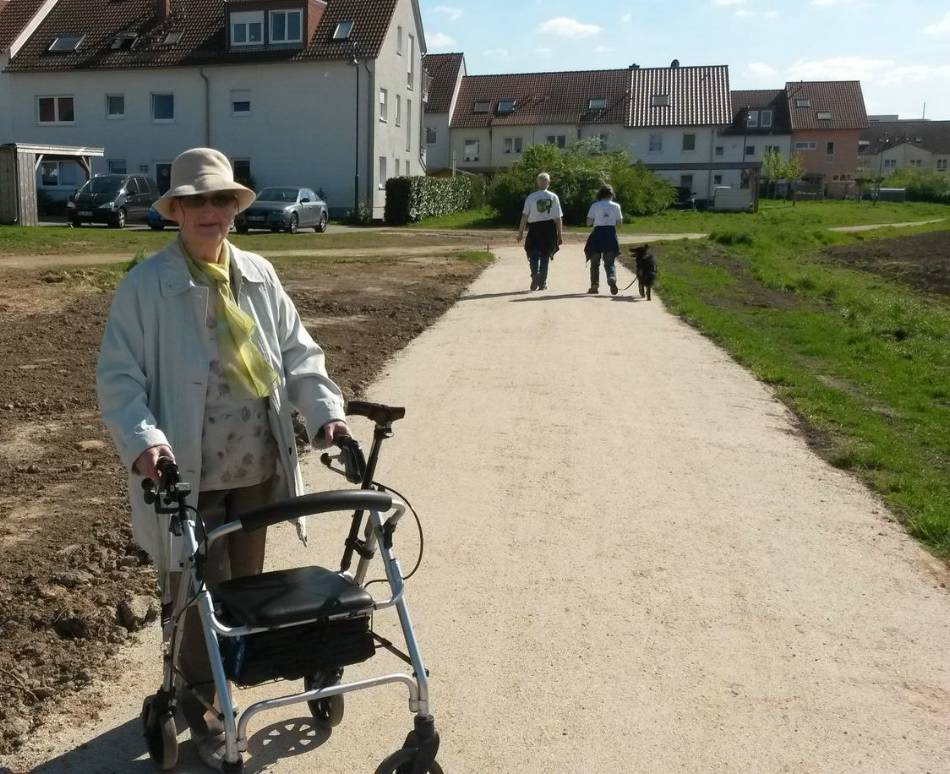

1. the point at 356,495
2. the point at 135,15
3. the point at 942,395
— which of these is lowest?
the point at 942,395

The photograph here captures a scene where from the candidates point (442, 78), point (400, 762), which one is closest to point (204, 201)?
point (400, 762)

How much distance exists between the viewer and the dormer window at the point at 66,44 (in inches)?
1831

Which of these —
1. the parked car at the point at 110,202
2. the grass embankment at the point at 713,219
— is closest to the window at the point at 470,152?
the grass embankment at the point at 713,219

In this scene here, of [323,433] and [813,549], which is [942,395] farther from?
[323,433]

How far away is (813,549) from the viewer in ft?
19.0

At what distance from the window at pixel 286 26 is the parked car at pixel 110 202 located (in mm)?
11569

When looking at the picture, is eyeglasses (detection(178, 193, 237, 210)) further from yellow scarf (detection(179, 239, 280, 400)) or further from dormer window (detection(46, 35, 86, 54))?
dormer window (detection(46, 35, 86, 54))

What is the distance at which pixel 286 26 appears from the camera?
44156 millimetres

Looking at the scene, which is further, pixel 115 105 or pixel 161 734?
pixel 115 105

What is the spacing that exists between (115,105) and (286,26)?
26.3 ft

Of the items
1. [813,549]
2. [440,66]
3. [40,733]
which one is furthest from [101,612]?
[440,66]

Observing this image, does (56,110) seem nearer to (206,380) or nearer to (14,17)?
(14,17)

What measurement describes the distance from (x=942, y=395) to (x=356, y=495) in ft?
30.0

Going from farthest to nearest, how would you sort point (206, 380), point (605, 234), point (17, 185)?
point (17, 185) → point (605, 234) → point (206, 380)
